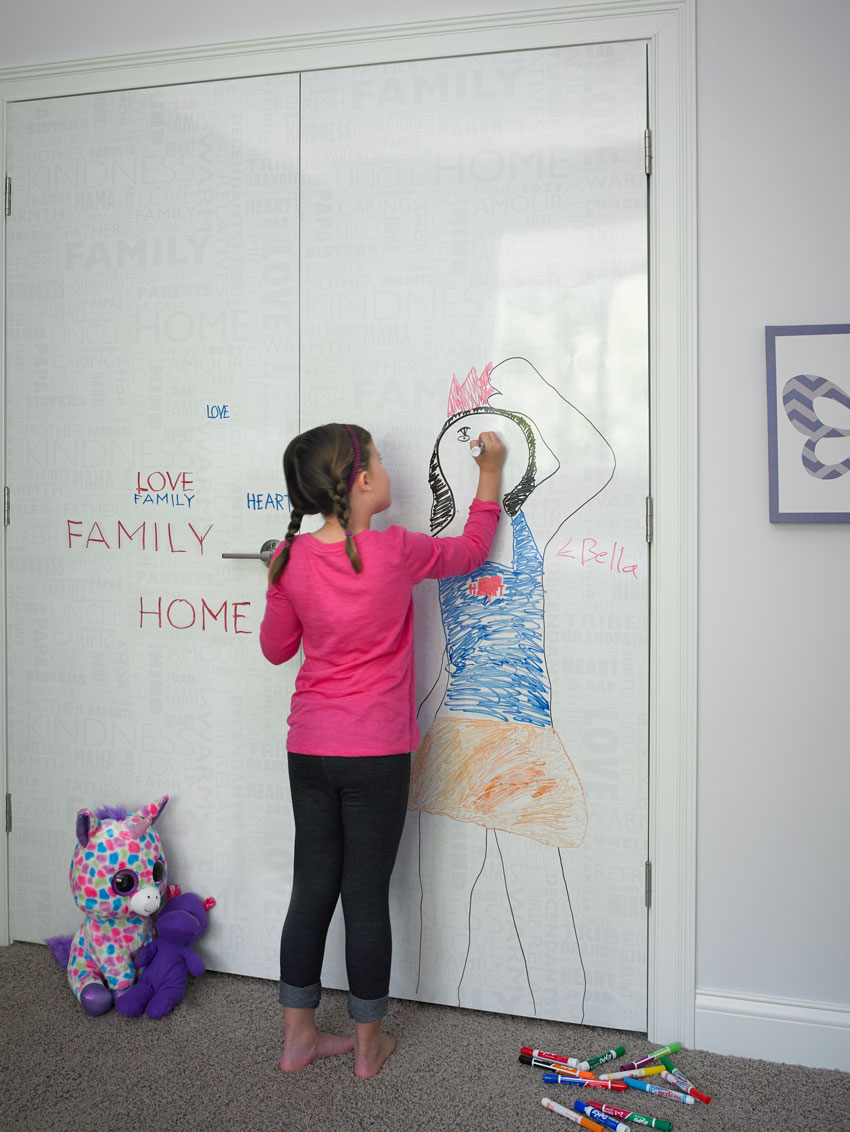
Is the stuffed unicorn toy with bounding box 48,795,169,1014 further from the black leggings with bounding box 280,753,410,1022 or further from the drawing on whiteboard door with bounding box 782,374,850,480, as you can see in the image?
the drawing on whiteboard door with bounding box 782,374,850,480

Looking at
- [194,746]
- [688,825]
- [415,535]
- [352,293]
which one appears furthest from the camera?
[194,746]

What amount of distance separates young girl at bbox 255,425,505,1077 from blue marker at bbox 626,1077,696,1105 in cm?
48

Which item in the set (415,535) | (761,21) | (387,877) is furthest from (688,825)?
(761,21)

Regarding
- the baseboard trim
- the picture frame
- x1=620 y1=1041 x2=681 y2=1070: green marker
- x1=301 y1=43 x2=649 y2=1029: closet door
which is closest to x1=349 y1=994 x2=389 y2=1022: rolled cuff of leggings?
x1=301 y1=43 x2=649 y2=1029: closet door

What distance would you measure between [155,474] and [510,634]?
92 centimetres

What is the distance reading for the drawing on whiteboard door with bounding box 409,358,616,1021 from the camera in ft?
5.83

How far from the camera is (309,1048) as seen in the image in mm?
1665

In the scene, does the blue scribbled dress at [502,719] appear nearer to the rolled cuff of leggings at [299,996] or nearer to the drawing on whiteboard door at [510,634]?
the drawing on whiteboard door at [510,634]

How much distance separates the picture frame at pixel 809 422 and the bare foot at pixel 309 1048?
53.8 inches

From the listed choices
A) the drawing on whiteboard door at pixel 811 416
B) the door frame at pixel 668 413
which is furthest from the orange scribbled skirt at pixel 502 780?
the drawing on whiteboard door at pixel 811 416

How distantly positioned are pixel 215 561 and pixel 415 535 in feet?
1.91

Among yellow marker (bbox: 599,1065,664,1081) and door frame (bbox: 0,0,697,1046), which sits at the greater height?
door frame (bbox: 0,0,697,1046)

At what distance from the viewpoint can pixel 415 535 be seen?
1.63 metres

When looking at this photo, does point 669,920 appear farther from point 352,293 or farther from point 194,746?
point 352,293
